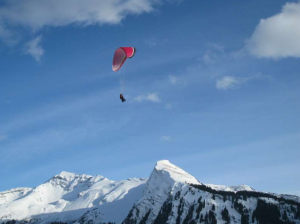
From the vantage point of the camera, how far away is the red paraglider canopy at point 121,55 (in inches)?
3649

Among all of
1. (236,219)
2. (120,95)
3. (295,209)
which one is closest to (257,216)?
(236,219)

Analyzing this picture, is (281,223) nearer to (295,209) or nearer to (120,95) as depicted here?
(295,209)

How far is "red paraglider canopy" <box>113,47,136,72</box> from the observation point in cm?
9269

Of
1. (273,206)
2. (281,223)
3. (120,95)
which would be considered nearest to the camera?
(120,95)

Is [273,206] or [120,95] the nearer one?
[120,95]

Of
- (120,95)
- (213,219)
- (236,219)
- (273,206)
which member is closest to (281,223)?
(273,206)

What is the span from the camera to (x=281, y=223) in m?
188

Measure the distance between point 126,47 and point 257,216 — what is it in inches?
5885

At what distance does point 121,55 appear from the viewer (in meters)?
93.9

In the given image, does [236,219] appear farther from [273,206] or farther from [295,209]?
[295,209]

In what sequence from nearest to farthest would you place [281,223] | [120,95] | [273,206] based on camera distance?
[120,95], [281,223], [273,206]

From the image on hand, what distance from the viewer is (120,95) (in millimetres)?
91938

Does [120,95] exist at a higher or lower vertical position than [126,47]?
lower

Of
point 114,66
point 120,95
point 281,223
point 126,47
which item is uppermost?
point 126,47
